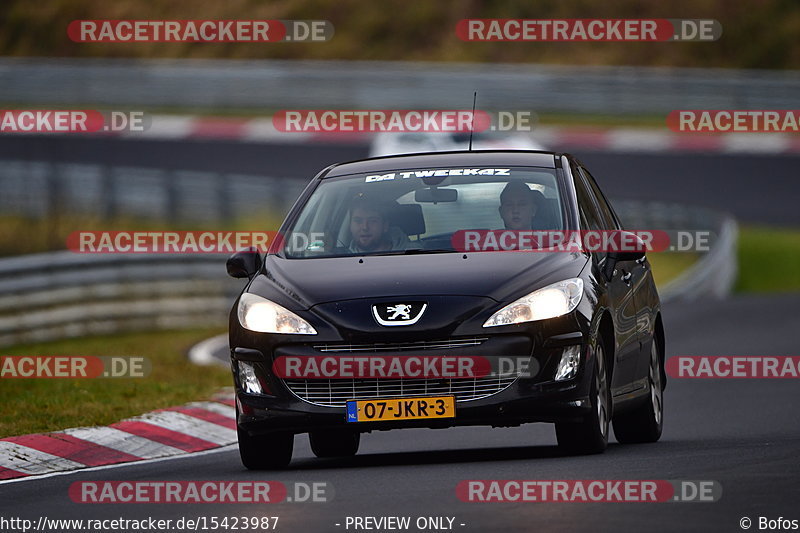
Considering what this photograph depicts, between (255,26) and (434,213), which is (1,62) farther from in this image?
(434,213)

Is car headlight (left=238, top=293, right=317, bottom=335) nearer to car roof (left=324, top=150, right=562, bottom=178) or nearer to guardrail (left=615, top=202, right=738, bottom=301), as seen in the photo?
car roof (left=324, top=150, right=562, bottom=178)

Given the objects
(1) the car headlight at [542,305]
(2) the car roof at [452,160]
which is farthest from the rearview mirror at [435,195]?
(1) the car headlight at [542,305]

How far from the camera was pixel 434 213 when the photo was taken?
36.7 feet

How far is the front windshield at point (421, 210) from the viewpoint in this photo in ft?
35.6

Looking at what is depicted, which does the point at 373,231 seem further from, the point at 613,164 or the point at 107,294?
the point at 613,164

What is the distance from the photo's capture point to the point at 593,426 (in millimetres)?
10242

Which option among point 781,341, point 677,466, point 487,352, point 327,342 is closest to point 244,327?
point 327,342

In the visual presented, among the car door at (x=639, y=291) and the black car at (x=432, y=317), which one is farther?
the car door at (x=639, y=291)

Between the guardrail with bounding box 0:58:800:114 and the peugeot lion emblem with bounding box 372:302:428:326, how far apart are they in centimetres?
3001

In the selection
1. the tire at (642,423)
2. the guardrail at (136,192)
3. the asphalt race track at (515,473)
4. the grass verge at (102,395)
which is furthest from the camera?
the guardrail at (136,192)

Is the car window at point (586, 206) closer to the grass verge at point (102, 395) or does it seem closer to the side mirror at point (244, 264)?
the side mirror at point (244, 264)

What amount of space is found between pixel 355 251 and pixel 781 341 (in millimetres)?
10007

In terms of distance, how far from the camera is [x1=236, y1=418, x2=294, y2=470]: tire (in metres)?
10.5

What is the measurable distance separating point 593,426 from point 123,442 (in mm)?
3221
